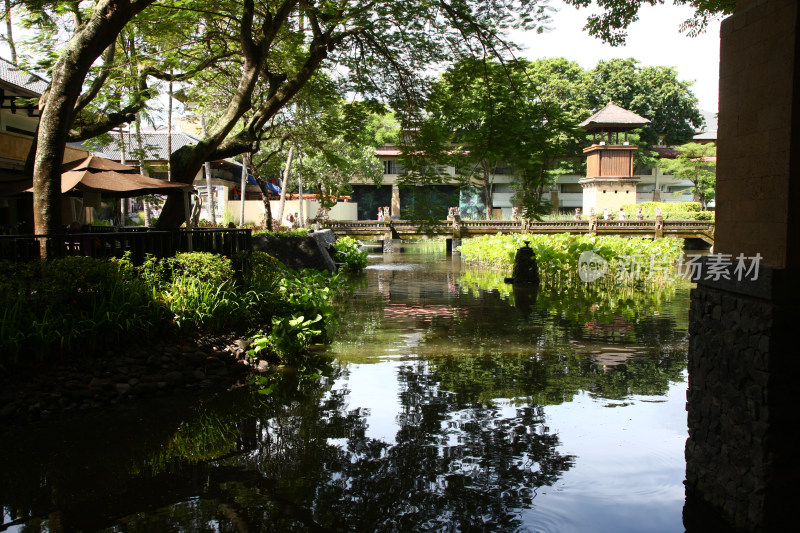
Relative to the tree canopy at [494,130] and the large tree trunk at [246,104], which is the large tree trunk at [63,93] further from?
the tree canopy at [494,130]

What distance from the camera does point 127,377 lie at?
809 cm

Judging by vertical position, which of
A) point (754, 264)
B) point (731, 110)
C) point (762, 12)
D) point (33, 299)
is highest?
point (762, 12)

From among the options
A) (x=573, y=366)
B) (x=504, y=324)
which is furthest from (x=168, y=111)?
(x=573, y=366)

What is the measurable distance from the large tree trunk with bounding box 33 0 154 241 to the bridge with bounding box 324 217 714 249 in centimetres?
2580

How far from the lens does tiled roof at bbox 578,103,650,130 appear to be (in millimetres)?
42938

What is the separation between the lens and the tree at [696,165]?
46.1 meters

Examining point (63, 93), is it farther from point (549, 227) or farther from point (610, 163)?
point (610, 163)

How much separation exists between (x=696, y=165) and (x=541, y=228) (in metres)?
18.4

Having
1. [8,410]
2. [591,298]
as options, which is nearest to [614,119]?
[591,298]

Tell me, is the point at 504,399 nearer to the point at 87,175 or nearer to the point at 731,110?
the point at 731,110

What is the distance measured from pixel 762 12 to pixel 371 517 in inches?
186

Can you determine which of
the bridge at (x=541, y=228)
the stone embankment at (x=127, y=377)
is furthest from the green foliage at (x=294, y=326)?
the bridge at (x=541, y=228)

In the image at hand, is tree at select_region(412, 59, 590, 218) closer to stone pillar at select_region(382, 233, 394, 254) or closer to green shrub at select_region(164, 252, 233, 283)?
green shrub at select_region(164, 252, 233, 283)

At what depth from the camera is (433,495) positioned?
17.1ft
